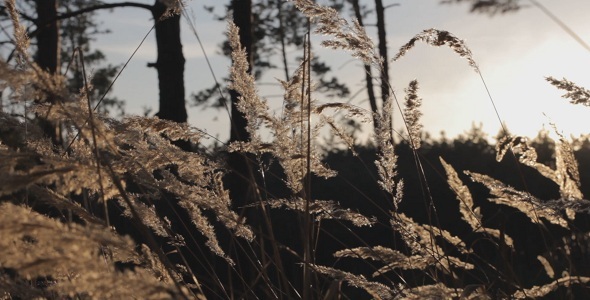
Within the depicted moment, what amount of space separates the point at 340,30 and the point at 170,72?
5042 millimetres

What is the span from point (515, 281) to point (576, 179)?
29.1 inches

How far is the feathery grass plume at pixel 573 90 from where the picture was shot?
2.82 m

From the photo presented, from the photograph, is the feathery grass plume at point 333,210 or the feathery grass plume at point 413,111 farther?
the feathery grass plume at point 413,111

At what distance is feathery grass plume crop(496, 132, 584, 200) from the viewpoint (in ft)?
10.8

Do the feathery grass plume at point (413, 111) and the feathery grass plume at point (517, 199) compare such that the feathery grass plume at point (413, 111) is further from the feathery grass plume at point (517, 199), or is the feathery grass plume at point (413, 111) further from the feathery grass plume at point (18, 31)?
the feathery grass plume at point (18, 31)

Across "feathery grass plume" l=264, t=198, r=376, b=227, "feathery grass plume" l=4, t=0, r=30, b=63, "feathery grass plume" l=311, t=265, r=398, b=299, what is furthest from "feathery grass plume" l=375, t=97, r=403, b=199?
"feathery grass plume" l=4, t=0, r=30, b=63

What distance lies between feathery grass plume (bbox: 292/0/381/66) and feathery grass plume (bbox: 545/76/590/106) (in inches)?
26.6

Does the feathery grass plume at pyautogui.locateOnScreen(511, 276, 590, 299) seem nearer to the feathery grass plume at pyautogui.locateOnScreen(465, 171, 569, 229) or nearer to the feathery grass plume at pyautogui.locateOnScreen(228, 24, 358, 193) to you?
the feathery grass plume at pyautogui.locateOnScreen(465, 171, 569, 229)

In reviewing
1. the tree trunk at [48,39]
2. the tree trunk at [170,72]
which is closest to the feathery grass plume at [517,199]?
the tree trunk at [170,72]

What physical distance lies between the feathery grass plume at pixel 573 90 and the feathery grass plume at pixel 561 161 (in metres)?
0.44

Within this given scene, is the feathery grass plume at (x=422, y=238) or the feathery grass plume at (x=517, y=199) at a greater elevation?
the feathery grass plume at (x=517, y=199)

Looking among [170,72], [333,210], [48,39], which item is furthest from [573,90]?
[48,39]

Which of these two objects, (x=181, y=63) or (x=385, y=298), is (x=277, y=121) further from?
(x=181, y=63)

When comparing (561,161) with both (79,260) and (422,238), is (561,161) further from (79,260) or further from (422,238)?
(79,260)
